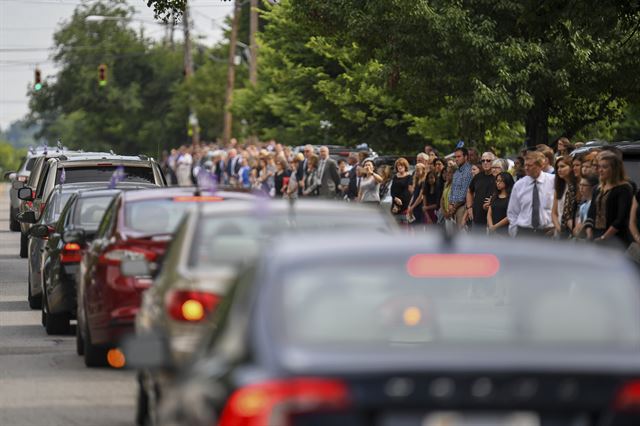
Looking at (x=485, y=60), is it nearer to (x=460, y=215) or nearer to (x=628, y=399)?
(x=460, y=215)

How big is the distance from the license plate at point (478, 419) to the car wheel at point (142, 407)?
4.39 m

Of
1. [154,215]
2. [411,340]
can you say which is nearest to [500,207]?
[154,215]

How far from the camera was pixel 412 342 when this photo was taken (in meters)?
6.55

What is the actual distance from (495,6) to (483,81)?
4.48ft

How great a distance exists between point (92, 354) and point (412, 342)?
24.6 feet

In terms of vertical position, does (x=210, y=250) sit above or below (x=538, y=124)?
above

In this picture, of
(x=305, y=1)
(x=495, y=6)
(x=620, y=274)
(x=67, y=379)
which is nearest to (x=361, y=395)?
(x=620, y=274)

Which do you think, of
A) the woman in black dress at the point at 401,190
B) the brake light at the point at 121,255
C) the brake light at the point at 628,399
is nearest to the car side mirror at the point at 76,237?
the brake light at the point at 121,255

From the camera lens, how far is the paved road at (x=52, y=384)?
11078 millimetres

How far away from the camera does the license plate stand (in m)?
5.34

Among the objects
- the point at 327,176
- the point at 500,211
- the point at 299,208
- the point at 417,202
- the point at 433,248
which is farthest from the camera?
the point at 327,176

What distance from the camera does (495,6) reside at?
95.9 ft

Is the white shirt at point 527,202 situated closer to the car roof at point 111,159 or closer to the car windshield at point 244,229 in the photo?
the car roof at point 111,159

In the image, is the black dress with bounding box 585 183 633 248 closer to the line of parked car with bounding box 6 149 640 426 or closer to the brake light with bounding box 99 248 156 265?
the brake light with bounding box 99 248 156 265
